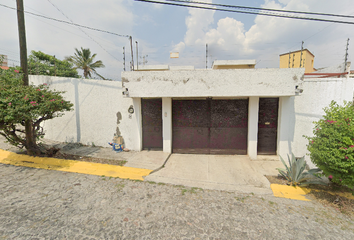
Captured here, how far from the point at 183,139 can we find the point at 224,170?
2.01 metres

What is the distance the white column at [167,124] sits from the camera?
20.0 ft

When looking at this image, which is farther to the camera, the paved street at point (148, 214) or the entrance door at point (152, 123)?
the entrance door at point (152, 123)

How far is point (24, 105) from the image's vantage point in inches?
169

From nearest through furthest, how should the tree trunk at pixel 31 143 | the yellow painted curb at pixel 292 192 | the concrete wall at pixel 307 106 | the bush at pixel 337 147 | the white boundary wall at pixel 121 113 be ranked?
1. the bush at pixel 337 147
2. the yellow painted curb at pixel 292 192
3. the tree trunk at pixel 31 143
4. the concrete wall at pixel 307 106
5. the white boundary wall at pixel 121 113

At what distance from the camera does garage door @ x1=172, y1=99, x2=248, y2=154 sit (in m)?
6.11

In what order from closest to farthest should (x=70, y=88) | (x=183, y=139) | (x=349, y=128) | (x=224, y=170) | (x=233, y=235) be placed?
(x=233, y=235)
(x=349, y=128)
(x=224, y=170)
(x=183, y=139)
(x=70, y=88)

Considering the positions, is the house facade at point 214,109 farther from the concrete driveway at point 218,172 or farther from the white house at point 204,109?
the concrete driveway at point 218,172

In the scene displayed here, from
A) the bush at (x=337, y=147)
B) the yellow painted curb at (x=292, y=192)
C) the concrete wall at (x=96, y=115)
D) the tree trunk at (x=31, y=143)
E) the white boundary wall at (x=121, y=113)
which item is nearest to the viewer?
the bush at (x=337, y=147)

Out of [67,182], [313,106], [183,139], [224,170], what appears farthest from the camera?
[183,139]

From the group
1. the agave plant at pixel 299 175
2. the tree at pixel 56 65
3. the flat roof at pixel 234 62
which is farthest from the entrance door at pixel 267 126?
the tree at pixel 56 65

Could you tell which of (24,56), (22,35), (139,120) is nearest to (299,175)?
(139,120)

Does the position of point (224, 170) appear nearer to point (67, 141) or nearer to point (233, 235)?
point (233, 235)

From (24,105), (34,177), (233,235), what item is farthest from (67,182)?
(233,235)

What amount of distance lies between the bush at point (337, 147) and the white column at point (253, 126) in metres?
2.11
